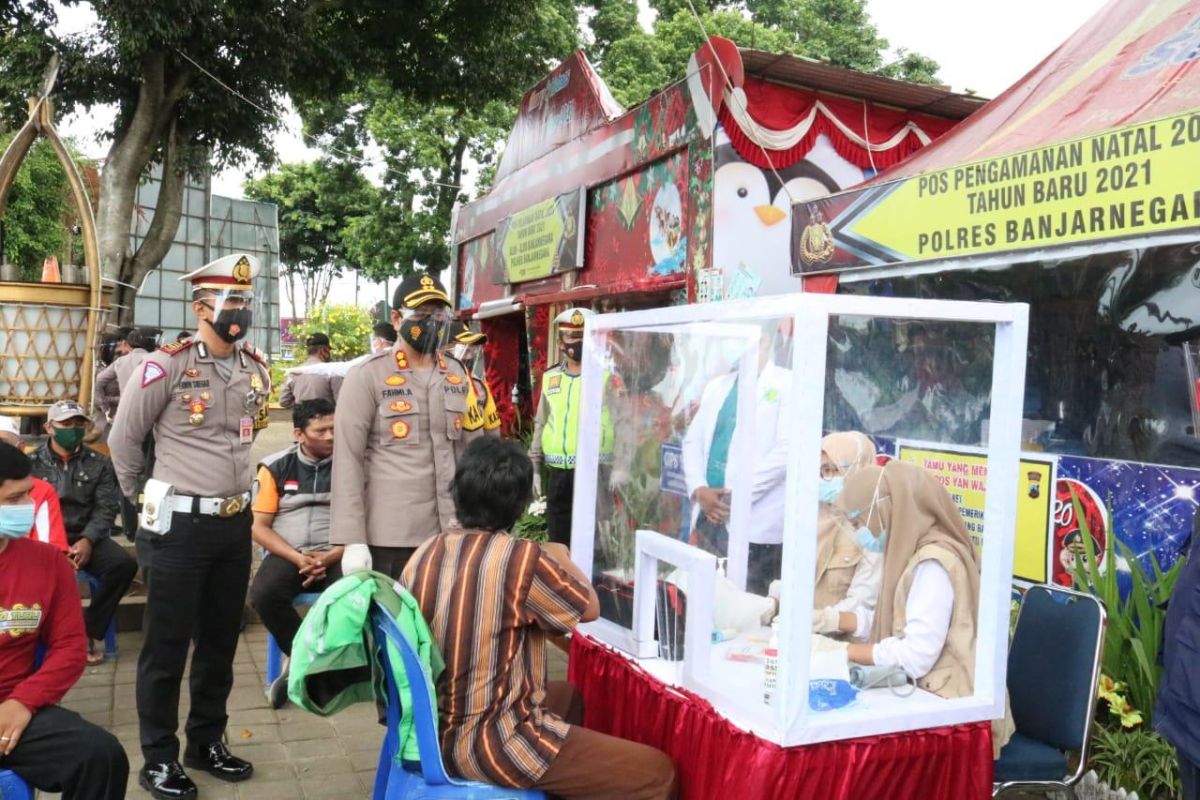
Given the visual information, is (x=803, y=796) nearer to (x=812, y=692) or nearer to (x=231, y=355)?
(x=812, y=692)

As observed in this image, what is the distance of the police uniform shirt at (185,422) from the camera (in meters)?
3.43

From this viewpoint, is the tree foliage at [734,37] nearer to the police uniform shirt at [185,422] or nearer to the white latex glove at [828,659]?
the police uniform shirt at [185,422]

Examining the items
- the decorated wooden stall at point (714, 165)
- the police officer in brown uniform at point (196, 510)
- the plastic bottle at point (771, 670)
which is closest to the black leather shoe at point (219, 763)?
the police officer in brown uniform at point (196, 510)

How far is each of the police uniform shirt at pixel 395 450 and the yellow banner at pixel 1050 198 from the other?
2173 mm

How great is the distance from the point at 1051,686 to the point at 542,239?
23.8 feet

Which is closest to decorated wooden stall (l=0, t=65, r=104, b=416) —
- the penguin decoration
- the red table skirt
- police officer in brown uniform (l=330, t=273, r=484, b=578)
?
police officer in brown uniform (l=330, t=273, r=484, b=578)

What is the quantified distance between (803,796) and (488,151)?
56.5 feet

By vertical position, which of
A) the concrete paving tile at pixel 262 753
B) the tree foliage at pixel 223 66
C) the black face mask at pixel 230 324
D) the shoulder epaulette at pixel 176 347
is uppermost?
the tree foliage at pixel 223 66

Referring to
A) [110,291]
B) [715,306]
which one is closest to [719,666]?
[715,306]

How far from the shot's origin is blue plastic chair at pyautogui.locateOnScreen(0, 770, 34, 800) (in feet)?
8.39

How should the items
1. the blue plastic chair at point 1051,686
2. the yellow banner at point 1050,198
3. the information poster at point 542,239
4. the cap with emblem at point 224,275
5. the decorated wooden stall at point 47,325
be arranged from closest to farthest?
the blue plastic chair at point 1051,686 < the yellow banner at point 1050,198 < the cap with emblem at point 224,275 < the decorated wooden stall at point 47,325 < the information poster at point 542,239

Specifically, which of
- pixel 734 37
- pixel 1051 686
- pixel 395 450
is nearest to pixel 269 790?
pixel 395 450

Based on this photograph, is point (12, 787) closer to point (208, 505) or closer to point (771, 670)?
point (208, 505)

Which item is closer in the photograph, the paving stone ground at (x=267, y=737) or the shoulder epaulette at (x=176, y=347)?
the shoulder epaulette at (x=176, y=347)
